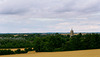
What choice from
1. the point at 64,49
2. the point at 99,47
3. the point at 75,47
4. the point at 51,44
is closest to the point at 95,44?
the point at 99,47

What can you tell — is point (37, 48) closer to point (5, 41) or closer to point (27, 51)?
point (27, 51)

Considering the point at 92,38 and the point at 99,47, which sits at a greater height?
the point at 92,38

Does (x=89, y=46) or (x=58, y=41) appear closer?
(x=89, y=46)

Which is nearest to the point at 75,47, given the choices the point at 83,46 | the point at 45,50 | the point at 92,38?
the point at 83,46

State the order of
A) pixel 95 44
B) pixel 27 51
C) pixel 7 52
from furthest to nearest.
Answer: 1. pixel 95 44
2. pixel 27 51
3. pixel 7 52

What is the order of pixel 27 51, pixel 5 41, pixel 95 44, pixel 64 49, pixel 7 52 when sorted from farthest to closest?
pixel 5 41
pixel 95 44
pixel 64 49
pixel 27 51
pixel 7 52

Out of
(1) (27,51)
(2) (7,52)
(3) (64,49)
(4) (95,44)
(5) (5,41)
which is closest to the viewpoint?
(2) (7,52)

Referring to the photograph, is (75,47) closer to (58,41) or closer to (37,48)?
(58,41)

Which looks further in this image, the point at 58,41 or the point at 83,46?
the point at 58,41

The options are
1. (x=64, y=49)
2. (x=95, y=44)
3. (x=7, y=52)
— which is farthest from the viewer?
(x=95, y=44)
